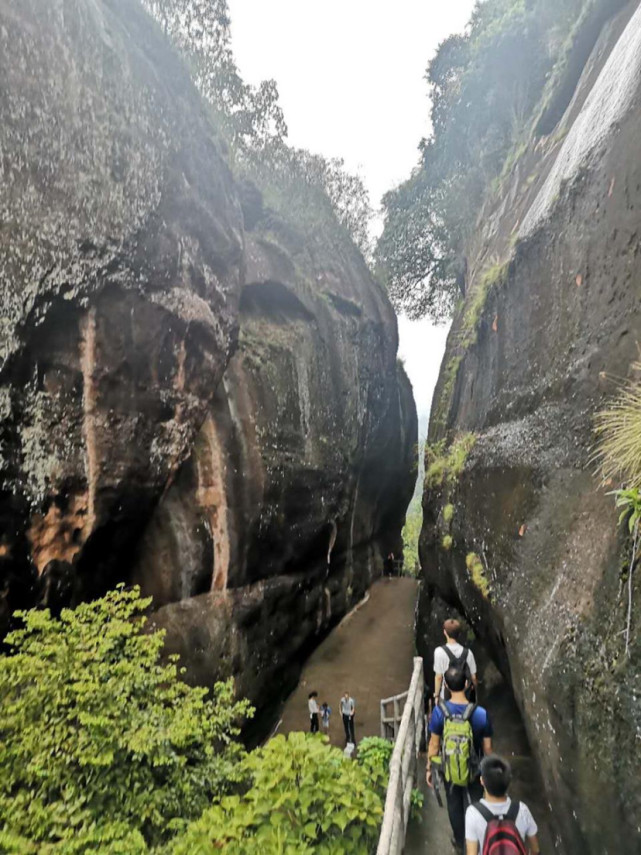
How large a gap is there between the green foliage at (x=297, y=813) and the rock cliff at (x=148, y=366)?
3853 millimetres

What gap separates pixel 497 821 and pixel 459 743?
0.89 meters

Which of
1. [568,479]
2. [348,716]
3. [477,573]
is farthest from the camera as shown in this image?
[348,716]

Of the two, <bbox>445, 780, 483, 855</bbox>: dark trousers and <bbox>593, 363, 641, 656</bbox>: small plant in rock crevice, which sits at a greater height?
<bbox>593, 363, 641, 656</bbox>: small plant in rock crevice

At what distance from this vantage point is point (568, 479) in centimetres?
473

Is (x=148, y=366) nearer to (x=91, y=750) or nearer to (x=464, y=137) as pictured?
(x=91, y=750)

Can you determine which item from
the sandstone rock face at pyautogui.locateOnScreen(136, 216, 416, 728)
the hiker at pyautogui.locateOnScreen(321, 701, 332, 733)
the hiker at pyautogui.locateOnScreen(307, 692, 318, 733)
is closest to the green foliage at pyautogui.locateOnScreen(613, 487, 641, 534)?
the sandstone rock face at pyautogui.locateOnScreen(136, 216, 416, 728)

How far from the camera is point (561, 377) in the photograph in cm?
539

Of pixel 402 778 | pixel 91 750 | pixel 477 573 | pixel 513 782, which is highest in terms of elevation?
pixel 477 573

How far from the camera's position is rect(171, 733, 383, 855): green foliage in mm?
3611

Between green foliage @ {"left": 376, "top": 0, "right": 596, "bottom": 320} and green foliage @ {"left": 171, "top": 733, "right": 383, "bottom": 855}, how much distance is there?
526 inches

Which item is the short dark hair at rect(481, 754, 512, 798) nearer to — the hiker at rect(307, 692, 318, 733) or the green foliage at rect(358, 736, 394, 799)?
the green foliage at rect(358, 736, 394, 799)

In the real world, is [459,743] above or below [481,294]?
below

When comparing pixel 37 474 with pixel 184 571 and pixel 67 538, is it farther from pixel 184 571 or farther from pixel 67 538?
pixel 184 571

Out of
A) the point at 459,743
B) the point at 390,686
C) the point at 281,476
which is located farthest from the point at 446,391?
the point at 459,743
